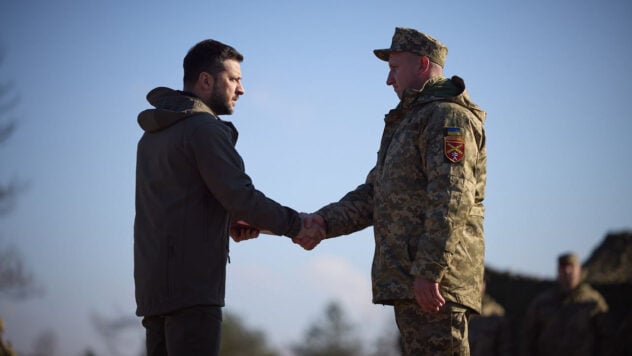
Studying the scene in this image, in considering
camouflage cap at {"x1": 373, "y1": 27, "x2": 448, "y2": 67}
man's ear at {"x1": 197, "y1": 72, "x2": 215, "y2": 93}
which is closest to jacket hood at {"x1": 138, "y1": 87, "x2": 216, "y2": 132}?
man's ear at {"x1": 197, "y1": 72, "x2": 215, "y2": 93}

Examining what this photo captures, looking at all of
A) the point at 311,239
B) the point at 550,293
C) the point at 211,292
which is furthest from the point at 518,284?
the point at 211,292

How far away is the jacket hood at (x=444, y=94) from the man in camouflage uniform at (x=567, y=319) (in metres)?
10.4

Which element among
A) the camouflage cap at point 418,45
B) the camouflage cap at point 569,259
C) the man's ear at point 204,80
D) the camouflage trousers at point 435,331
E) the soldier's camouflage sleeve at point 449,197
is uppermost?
the camouflage cap at point 569,259

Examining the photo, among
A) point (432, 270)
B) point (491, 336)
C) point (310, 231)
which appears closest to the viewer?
→ point (432, 270)

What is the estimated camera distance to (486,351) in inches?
691

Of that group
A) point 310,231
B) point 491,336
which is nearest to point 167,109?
point 310,231

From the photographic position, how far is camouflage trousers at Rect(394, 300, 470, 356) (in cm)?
560

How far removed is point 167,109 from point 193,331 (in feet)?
4.94

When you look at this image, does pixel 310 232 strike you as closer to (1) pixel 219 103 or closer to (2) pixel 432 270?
(1) pixel 219 103

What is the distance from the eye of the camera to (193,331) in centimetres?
557

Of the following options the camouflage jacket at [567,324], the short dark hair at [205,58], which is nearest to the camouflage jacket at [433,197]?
the short dark hair at [205,58]

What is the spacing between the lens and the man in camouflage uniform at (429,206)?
5.61m

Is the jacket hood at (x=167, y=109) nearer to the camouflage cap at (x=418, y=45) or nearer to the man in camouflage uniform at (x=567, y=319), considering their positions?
the camouflage cap at (x=418, y=45)

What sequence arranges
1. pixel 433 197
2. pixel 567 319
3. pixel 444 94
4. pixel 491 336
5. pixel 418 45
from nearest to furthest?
pixel 433 197 → pixel 444 94 → pixel 418 45 → pixel 567 319 → pixel 491 336
